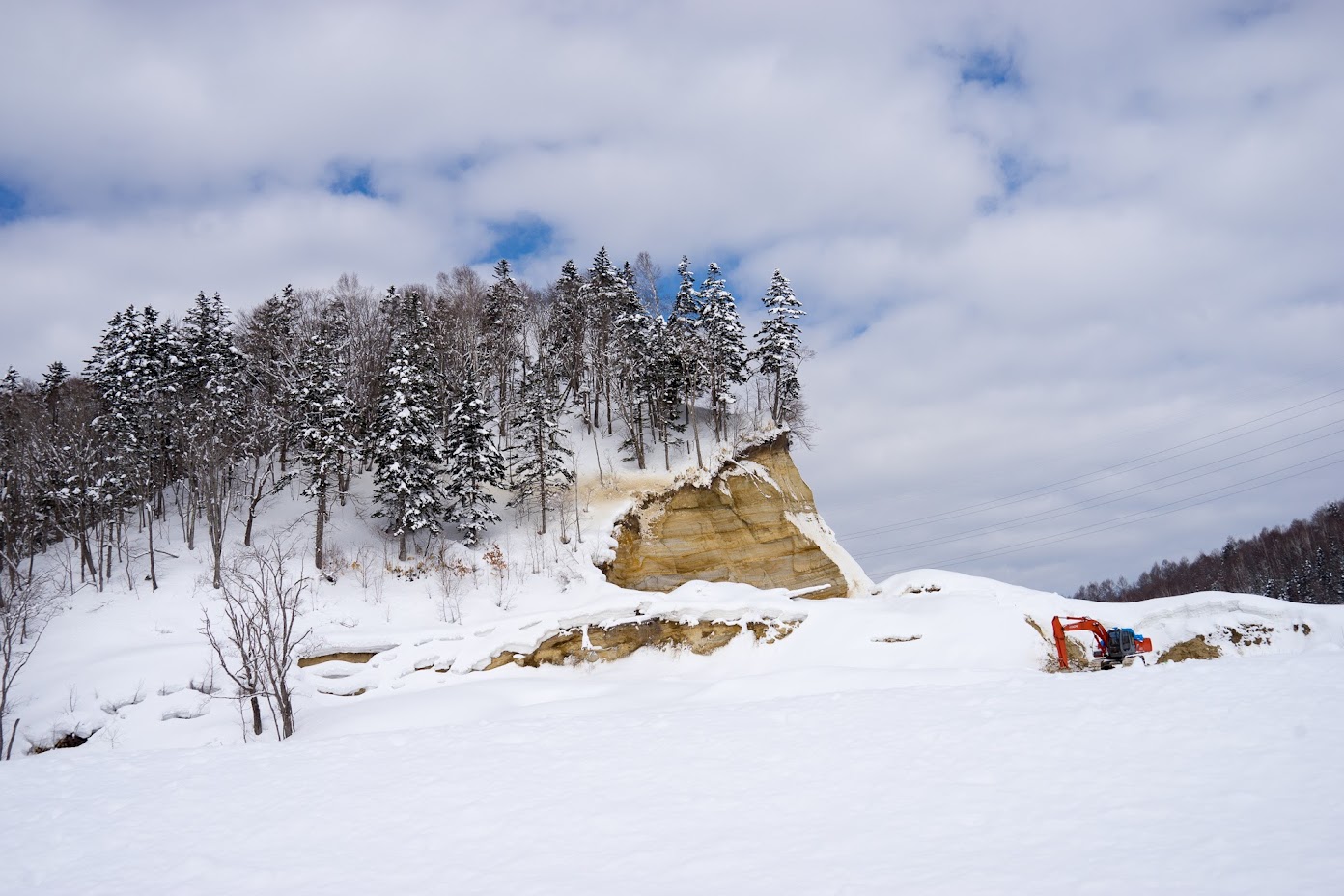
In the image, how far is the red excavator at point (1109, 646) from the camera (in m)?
20.7

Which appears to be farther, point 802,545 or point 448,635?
point 802,545

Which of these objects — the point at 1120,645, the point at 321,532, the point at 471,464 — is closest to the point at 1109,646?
the point at 1120,645

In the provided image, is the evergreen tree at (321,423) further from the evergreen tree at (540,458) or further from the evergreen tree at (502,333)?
the evergreen tree at (502,333)

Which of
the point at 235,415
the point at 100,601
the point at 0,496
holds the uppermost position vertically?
the point at 235,415

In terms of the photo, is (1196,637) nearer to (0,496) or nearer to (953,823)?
(953,823)

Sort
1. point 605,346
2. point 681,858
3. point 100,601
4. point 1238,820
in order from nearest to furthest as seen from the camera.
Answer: point 1238,820 → point 681,858 → point 100,601 → point 605,346

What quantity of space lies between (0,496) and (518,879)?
35.9m

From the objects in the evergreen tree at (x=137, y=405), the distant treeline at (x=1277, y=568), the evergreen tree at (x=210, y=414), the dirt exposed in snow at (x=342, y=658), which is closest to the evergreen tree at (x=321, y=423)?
the evergreen tree at (x=210, y=414)

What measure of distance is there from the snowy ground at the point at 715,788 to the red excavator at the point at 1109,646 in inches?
59.2

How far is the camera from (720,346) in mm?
41625

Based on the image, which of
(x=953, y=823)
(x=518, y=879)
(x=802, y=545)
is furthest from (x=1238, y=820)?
(x=802, y=545)

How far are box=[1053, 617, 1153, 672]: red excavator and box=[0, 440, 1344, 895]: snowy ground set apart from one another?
1.50 metres

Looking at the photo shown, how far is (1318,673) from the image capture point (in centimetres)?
1223

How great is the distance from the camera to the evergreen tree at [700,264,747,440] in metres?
41.0
